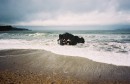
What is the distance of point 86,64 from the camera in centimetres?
940

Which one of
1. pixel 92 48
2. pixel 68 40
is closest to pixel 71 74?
pixel 92 48

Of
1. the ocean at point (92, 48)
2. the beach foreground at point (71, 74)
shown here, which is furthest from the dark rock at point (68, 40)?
the beach foreground at point (71, 74)

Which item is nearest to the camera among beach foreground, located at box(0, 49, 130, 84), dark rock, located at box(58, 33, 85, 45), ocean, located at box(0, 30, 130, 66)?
beach foreground, located at box(0, 49, 130, 84)

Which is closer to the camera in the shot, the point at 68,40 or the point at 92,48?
the point at 92,48

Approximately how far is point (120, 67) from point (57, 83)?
3.99 meters

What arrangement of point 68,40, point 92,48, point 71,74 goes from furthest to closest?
point 68,40 → point 92,48 → point 71,74

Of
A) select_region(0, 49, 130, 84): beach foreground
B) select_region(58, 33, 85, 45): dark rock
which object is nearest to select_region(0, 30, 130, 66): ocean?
select_region(58, 33, 85, 45): dark rock

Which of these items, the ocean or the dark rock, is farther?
the dark rock

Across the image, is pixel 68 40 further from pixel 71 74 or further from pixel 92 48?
pixel 71 74

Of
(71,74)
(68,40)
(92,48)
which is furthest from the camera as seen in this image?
(68,40)

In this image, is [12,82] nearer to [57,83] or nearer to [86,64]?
[57,83]

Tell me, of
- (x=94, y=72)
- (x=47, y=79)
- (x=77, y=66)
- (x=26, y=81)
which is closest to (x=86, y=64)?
(x=77, y=66)

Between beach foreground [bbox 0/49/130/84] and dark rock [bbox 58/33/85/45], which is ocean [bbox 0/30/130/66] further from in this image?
beach foreground [bbox 0/49/130/84]

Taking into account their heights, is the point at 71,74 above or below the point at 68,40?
below
